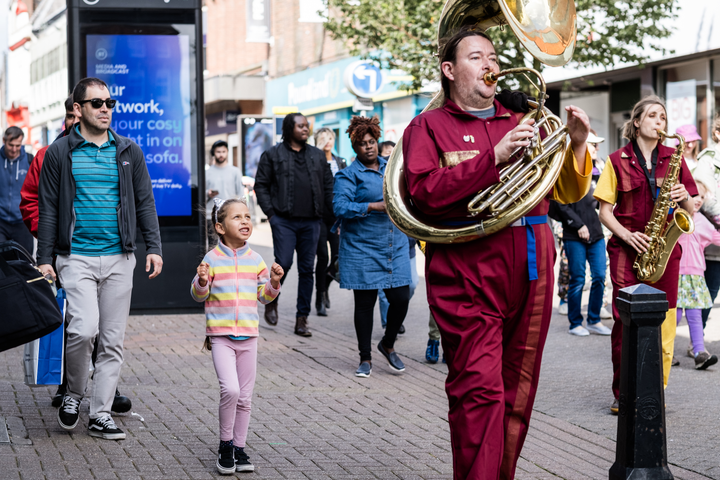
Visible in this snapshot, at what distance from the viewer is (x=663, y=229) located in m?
5.91

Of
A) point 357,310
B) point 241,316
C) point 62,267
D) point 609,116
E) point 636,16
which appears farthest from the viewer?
point 609,116

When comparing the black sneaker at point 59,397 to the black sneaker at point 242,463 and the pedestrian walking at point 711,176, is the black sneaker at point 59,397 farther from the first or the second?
the pedestrian walking at point 711,176

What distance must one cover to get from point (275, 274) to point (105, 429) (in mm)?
1419

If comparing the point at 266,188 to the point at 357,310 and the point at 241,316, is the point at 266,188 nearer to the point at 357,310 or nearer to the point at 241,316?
the point at 357,310

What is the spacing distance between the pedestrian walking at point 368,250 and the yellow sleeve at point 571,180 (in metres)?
3.28

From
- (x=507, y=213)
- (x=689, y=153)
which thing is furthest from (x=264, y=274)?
(x=689, y=153)

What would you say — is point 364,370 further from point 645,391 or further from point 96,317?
point 645,391

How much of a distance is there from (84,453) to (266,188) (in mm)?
4885

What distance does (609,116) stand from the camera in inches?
820

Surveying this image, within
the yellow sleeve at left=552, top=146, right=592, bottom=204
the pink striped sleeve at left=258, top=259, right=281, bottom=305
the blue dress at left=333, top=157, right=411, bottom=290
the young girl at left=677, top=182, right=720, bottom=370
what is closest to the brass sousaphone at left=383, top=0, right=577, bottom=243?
the yellow sleeve at left=552, top=146, right=592, bottom=204

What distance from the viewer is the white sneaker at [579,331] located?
934 cm

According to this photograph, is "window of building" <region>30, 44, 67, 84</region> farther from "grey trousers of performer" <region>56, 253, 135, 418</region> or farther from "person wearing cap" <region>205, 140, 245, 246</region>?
"grey trousers of performer" <region>56, 253, 135, 418</region>

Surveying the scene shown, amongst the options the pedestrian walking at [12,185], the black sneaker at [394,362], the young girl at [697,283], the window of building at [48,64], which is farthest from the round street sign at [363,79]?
the window of building at [48,64]

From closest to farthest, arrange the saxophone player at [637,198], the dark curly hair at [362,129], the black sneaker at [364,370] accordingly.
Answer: the saxophone player at [637,198] → the black sneaker at [364,370] → the dark curly hair at [362,129]
